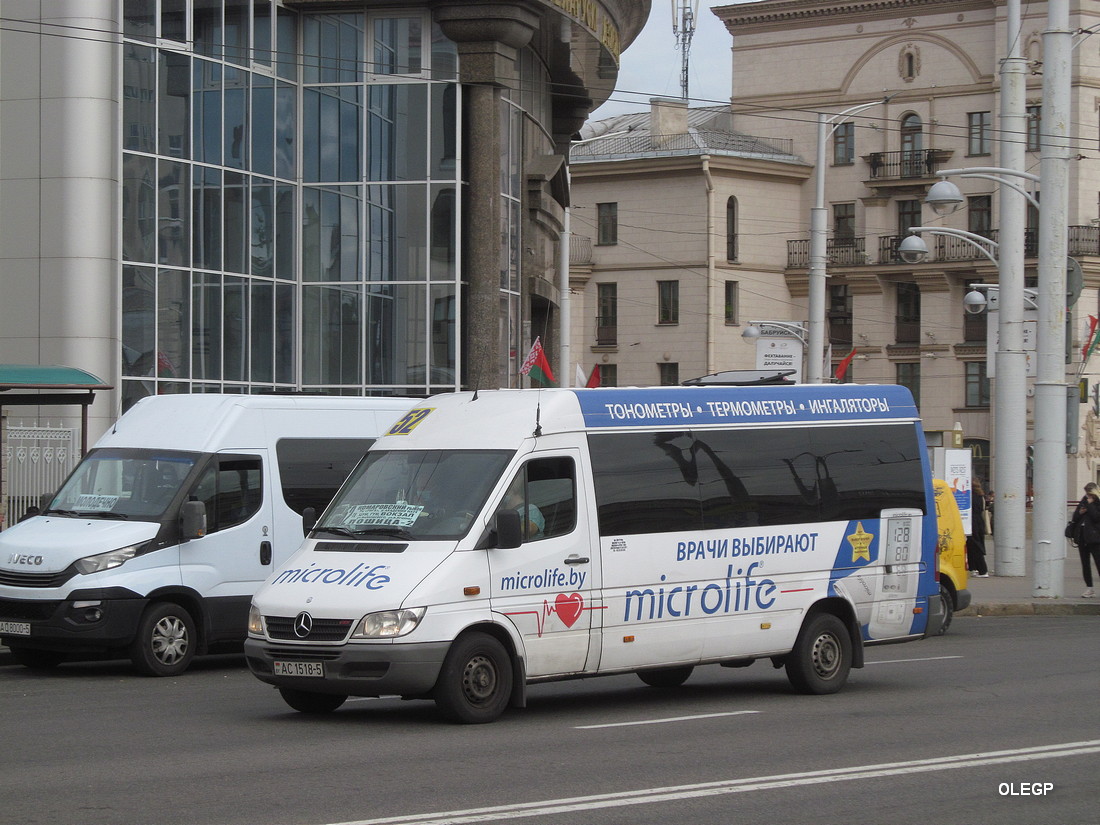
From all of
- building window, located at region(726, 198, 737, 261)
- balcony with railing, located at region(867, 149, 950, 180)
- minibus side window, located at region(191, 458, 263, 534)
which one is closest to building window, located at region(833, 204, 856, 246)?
balcony with railing, located at region(867, 149, 950, 180)

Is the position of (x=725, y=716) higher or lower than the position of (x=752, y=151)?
lower

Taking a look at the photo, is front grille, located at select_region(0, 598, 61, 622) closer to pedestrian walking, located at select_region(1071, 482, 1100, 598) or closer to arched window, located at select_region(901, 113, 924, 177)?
pedestrian walking, located at select_region(1071, 482, 1100, 598)

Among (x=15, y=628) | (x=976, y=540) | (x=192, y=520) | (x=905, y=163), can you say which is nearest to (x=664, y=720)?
(x=192, y=520)

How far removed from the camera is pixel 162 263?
A: 90.7ft

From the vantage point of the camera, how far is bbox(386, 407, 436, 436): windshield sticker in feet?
39.4

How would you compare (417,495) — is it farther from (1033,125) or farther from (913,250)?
(1033,125)

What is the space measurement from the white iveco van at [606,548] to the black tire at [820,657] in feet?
0.05

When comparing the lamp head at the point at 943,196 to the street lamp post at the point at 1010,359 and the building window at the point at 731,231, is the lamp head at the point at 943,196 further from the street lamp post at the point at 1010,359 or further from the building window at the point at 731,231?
the building window at the point at 731,231

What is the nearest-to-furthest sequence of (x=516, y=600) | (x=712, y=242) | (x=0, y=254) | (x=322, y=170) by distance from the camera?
1. (x=516, y=600)
2. (x=0, y=254)
3. (x=322, y=170)
4. (x=712, y=242)

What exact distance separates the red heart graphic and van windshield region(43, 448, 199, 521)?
191 inches

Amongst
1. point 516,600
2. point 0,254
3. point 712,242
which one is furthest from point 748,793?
point 712,242

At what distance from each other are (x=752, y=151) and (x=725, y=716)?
57.6 meters

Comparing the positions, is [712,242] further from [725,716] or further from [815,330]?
[725,716]

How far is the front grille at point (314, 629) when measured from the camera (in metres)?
10.5
